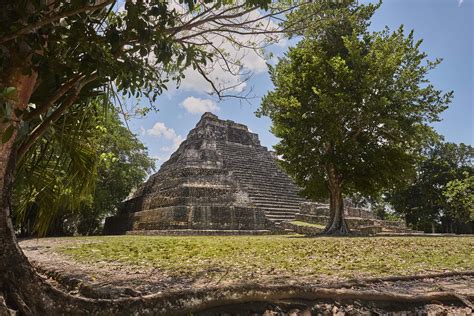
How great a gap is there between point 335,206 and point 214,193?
4.91 meters

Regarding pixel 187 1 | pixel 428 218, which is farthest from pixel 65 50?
pixel 428 218

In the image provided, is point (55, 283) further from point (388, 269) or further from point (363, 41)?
point (363, 41)

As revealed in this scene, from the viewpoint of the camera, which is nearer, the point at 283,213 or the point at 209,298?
the point at 209,298

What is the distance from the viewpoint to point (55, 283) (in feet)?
11.5

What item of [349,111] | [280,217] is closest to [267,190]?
[280,217]

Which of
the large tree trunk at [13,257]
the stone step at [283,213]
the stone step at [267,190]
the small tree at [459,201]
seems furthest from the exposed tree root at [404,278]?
the small tree at [459,201]

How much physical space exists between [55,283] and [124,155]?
62.6 feet

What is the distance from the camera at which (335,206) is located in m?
13.7

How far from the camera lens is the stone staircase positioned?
1780 cm

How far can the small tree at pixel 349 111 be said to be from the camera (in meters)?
12.0

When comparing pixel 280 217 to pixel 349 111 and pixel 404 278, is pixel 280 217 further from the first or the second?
pixel 404 278

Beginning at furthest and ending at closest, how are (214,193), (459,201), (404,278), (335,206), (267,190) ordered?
(459,201), (267,190), (214,193), (335,206), (404,278)

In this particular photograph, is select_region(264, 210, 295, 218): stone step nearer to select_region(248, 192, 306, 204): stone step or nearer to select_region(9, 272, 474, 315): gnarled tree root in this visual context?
select_region(248, 192, 306, 204): stone step

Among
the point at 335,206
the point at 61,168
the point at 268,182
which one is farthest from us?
the point at 268,182
